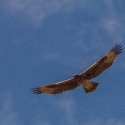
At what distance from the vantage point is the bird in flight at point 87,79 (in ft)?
50.6

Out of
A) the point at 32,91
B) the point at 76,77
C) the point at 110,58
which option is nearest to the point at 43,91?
the point at 32,91

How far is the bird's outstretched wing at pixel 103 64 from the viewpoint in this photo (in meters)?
15.7

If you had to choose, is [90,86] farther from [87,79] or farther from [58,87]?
[58,87]

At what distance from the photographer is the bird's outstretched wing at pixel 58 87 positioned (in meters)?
15.8

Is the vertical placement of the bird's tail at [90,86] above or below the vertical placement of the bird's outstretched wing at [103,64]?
below

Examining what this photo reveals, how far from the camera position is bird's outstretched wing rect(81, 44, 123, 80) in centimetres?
1570

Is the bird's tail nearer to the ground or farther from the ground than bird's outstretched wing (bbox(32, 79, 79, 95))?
nearer to the ground

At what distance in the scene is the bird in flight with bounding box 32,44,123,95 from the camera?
607 inches

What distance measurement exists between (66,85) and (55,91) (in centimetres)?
58

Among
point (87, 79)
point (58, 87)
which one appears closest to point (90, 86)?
point (87, 79)

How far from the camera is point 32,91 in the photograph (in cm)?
1599

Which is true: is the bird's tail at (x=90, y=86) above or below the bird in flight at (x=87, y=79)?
below

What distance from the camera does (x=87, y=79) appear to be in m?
15.5

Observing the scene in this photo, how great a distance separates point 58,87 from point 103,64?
2.17 m
